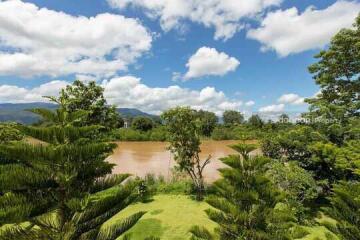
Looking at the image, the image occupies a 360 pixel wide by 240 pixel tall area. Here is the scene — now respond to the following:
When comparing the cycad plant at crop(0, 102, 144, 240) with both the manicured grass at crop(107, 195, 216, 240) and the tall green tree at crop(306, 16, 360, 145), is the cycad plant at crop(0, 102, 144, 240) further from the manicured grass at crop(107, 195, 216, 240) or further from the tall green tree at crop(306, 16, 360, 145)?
the tall green tree at crop(306, 16, 360, 145)

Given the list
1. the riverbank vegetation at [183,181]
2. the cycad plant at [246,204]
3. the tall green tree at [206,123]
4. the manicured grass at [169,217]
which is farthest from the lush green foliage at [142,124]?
→ the cycad plant at [246,204]

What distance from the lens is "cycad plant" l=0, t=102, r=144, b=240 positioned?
110 inches

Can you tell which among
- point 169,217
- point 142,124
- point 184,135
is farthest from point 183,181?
point 142,124

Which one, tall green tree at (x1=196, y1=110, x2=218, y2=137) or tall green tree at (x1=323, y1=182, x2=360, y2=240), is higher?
tall green tree at (x1=196, y1=110, x2=218, y2=137)

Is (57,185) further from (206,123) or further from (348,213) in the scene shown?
(206,123)

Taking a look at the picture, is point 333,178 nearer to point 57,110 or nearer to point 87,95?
point 87,95

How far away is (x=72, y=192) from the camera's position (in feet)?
9.97

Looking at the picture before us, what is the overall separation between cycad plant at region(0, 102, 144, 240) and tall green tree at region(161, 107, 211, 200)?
29.6 feet

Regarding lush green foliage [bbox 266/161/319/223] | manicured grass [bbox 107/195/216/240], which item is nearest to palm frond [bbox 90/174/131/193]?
manicured grass [bbox 107/195/216/240]

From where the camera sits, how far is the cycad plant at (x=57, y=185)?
2789 mm

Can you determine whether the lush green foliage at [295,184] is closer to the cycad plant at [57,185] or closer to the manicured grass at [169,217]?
the manicured grass at [169,217]

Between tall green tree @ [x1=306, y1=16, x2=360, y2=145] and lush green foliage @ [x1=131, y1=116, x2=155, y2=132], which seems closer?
tall green tree @ [x1=306, y1=16, x2=360, y2=145]

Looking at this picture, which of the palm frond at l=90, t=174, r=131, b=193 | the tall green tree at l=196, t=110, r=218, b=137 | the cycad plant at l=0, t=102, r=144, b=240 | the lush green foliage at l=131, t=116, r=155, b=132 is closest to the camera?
the cycad plant at l=0, t=102, r=144, b=240

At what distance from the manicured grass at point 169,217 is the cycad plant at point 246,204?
3188 millimetres
